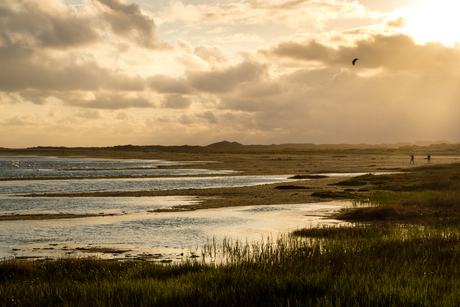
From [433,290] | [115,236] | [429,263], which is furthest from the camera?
[115,236]

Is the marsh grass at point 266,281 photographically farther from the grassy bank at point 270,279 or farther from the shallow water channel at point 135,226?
the shallow water channel at point 135,226

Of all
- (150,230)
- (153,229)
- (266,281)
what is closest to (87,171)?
(153,229)

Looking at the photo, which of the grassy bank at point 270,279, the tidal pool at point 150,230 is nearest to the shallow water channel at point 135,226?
the tidal pool at point 150,230

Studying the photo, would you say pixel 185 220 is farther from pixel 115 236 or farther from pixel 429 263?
pixel 429 263

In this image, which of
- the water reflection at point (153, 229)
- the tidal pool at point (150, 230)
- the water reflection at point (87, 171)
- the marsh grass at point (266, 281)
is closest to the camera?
the marsh grass at point (266, 281)

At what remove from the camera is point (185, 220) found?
2497 cm

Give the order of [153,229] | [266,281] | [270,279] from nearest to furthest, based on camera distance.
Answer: [266,281], [270,279], [153,229]

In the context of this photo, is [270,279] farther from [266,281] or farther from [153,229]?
[153,229]

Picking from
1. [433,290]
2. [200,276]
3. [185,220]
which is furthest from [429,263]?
[185,220]

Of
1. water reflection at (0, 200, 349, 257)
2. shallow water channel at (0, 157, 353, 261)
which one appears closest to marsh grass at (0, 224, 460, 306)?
shallow water channel at (0, 157, 353, 261)

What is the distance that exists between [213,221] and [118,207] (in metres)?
10.0

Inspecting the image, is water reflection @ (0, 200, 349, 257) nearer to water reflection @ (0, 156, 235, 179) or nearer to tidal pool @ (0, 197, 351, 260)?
tidal pool @ (0, 197, 351, 260)

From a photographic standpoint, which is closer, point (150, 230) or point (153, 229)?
point (150, 230)

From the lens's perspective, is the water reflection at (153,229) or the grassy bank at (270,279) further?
the water reflection at (153,229)
